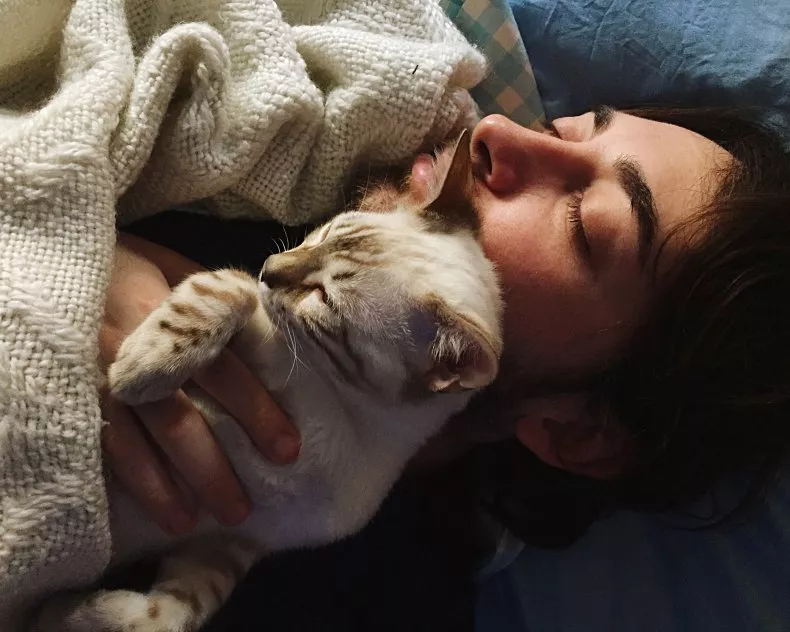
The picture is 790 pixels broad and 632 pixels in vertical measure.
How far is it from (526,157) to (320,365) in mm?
346

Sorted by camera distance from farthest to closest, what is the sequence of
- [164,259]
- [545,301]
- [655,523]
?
[655,523] < [164,259] < [545,301]

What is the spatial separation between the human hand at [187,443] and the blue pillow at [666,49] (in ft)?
2.34

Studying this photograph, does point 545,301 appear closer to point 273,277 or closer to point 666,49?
point 273,277

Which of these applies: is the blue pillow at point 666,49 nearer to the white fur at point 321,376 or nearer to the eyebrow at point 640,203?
the eyebrow at point 640,203

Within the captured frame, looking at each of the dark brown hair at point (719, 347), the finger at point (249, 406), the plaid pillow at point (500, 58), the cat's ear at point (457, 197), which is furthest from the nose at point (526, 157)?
the finger at point (249, 406)

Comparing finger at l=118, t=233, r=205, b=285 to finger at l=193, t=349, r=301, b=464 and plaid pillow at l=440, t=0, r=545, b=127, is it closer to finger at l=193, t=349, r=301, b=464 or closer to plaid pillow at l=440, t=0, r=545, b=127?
finger at l=193, t=349, r=301, b=464

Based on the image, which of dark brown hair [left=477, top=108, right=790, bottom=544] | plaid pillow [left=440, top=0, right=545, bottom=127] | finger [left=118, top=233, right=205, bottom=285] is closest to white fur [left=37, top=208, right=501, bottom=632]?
finger [left=118, top=233, right=205, bottom=285]

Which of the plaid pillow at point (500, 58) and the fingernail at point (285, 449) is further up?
the plaid pillow at point (500, 58)

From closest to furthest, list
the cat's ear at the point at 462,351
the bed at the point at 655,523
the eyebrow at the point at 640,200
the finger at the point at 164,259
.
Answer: the cat's ear at the point at 462,351
the eyebrow at the point at 640,200
the finger at the point at 164,259
the bed at the point at 655,523

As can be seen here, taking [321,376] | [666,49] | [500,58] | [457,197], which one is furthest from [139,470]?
[666,49]

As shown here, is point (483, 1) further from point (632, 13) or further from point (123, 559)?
point (123, 559)

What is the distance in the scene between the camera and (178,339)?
70 cm

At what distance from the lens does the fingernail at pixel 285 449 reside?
2.45ft

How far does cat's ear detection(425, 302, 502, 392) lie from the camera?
0.65 m
